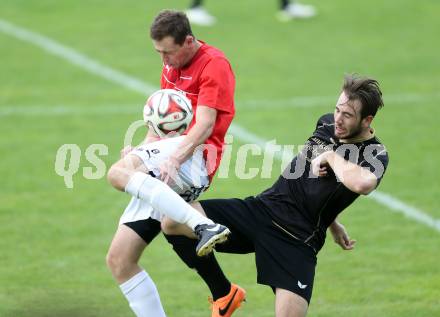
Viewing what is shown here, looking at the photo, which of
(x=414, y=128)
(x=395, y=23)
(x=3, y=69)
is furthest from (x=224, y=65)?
(x=395, y=23)

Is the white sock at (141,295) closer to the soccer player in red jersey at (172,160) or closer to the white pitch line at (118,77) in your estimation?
the soccer player in red jersey at (172,160)

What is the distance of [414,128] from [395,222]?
3.45 metres

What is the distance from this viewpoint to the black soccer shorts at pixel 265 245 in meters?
6.96

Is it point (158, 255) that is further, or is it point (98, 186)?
point (98, 186)

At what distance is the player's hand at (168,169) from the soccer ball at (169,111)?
271 millimetres

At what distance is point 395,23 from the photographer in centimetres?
1912

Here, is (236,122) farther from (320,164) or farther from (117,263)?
(320,164)

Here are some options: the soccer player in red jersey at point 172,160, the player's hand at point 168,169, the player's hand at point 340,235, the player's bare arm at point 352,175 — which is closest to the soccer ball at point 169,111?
the soccer player in red jersey at point 172,160

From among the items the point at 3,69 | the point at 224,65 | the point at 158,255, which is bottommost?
the point at 158,255

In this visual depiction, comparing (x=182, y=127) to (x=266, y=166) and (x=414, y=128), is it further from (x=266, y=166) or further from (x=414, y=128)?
(x=414, y=128)

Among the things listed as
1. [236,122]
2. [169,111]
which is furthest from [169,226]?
[236,122]

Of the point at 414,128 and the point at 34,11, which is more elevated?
the point at 34,11

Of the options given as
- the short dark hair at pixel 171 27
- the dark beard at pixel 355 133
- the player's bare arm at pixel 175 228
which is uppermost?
the short dark hair at pixel 171 27

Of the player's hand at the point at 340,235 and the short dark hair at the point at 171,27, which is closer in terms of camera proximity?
the short dark hair at the point at 171,27
